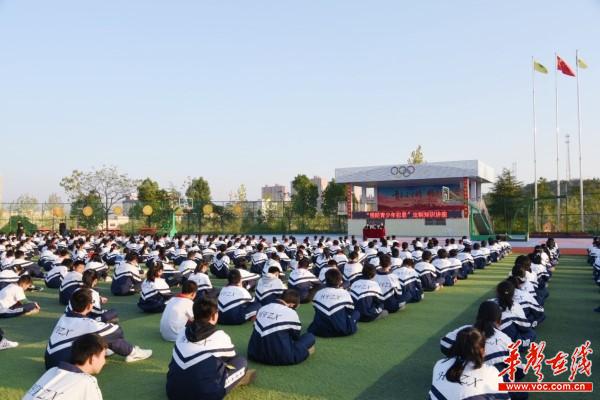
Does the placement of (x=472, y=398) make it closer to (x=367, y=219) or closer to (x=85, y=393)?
(x=85, y=393)

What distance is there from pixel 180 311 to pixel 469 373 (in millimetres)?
4038

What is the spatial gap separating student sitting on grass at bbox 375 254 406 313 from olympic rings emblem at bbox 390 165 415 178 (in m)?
28.0

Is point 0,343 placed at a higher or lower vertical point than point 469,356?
lower

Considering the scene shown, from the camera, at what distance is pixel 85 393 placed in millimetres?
3051

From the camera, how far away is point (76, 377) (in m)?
3.05

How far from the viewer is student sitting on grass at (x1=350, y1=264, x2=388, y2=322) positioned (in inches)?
292

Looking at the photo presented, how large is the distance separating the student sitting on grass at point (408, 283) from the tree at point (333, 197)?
31.0m

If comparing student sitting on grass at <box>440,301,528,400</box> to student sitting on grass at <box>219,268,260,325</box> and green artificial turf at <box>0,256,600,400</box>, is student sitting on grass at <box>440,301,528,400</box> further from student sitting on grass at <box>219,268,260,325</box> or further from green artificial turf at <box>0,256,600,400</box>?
student sitting on grass at <box>219,268,260,325</box>

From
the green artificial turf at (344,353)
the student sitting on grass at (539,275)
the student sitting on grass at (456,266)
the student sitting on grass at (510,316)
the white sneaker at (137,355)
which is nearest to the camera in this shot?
the green artificial turf at (344,353)

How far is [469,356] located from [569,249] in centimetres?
2146

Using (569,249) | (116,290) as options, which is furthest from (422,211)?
(116,290)

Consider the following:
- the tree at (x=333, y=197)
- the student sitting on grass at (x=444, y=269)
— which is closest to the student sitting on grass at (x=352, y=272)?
the student sitting on grass at (x=444, y=269)

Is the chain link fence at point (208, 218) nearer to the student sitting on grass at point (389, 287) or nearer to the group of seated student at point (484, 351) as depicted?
the student sitting on grass at point (389, 287)

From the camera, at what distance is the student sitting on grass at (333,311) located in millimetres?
6500
